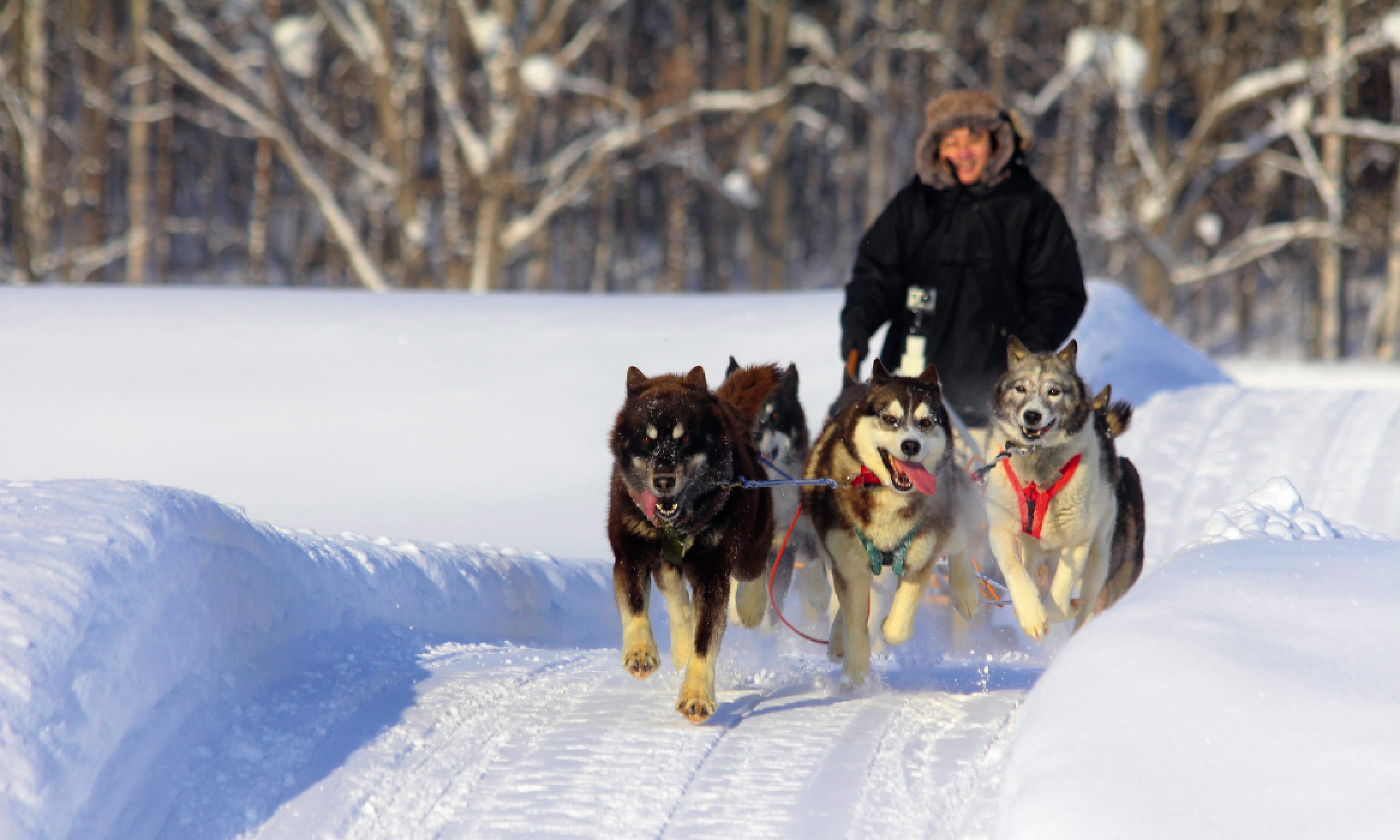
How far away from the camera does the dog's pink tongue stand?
10.6 feet

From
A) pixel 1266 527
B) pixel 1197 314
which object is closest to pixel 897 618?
pixel 1266 527

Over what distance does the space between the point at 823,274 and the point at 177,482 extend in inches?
868

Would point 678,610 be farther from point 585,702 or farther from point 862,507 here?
point 862,507

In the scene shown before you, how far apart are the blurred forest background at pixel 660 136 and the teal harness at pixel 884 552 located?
923 cm

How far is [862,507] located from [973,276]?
54.7 inches

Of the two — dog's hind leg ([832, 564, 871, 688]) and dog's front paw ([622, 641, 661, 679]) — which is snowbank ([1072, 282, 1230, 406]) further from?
dog's front paw ([622, 641, 661, 679])

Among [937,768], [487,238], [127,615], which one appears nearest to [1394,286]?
[487,238]

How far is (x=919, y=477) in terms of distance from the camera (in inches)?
127

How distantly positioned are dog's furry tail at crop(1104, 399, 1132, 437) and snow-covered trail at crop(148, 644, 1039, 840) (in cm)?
112

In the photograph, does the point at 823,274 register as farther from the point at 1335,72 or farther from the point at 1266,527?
the point at 1266,527

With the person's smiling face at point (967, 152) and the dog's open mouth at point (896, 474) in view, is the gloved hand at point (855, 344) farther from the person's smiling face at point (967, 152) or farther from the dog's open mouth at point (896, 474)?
the dog's open mouth at point (896, 474)

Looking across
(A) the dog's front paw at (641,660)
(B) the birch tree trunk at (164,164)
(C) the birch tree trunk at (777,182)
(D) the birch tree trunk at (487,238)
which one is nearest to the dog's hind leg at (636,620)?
(A) the dog's front paw at (641,660)

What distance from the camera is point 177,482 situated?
6457 mm

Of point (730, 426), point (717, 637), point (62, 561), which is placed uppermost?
point (730, 426)
